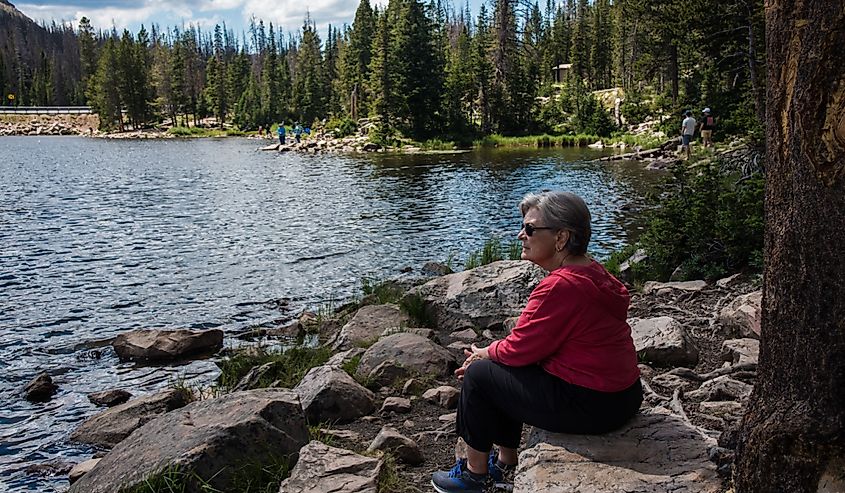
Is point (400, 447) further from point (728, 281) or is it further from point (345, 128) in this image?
point (345, 128)

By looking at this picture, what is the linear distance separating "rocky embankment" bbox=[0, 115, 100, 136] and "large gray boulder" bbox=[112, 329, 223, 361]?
9205cm

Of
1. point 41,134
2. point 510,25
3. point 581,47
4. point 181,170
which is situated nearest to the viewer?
point 181,170

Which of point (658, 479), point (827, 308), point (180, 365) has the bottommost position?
point (180, 365)

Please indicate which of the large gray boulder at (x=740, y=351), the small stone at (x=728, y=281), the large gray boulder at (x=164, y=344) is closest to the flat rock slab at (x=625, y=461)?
the large gray boulder at (x=740, y=351)

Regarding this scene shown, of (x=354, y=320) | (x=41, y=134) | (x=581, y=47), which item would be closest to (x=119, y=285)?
(x=354, y=320)

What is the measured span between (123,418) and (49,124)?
10546 centimetres

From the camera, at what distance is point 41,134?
9369 centimetres

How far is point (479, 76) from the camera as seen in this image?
58.9 metres

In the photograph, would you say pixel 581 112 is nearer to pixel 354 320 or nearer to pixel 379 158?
pixel 379 158

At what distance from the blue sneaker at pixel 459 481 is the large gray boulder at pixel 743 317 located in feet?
11.3

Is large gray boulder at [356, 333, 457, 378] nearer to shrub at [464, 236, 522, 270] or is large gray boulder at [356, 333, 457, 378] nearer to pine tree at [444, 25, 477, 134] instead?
shrub at [464, 236, 522, 270]

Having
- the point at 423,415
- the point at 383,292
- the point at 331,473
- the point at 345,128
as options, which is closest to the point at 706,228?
the point at 383,292

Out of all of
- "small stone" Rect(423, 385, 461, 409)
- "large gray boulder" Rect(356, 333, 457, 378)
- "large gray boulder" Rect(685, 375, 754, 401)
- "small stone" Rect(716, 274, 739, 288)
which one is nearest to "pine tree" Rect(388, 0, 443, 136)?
"small stone" Rect(716, 274, 739, 288)

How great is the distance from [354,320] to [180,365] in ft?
7.37
